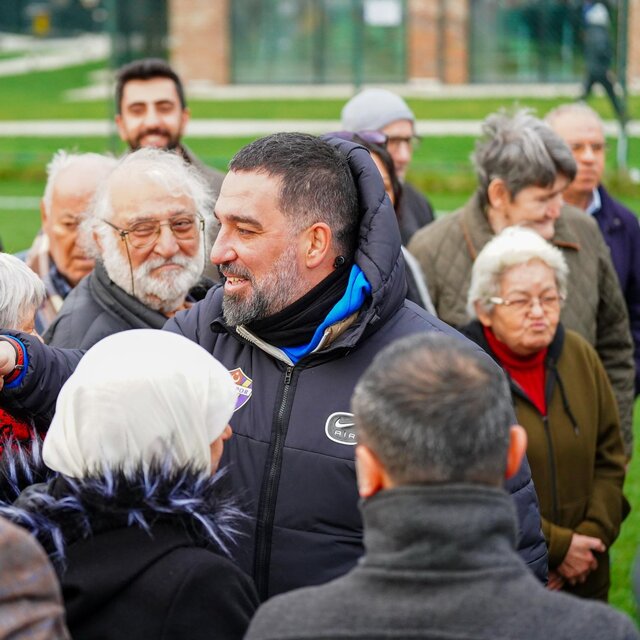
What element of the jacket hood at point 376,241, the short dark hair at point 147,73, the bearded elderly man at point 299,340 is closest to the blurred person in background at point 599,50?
the short dark hair at point 147,73

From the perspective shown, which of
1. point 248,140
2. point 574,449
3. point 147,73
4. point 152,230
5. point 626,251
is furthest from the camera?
point 248,140

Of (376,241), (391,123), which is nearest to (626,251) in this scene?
Answer: (391,123)

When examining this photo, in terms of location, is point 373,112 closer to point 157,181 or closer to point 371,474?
point 157,181

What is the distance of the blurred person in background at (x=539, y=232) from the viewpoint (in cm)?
514

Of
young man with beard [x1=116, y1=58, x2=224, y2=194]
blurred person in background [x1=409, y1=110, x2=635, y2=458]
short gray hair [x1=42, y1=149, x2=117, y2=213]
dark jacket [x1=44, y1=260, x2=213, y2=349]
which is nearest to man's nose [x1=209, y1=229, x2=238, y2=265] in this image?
dark jacket [x1=44, y1=260, x2=213, y2=349]

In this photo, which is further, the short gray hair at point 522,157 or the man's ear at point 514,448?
the short gray hair at point 522,157

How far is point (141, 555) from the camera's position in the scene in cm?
240

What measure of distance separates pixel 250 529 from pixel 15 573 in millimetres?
1146

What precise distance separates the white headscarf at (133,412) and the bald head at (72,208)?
2733mm

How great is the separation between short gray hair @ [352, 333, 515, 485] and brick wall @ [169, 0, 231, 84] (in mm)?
30242

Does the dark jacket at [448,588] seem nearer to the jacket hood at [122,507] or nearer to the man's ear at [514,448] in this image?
the man's ear at [514,448]

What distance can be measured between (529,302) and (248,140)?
1734 cm

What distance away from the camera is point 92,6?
52531mm

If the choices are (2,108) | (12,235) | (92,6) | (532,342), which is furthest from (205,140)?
(92,6)
